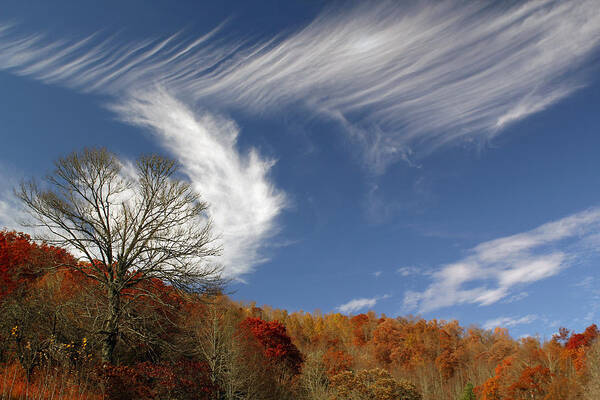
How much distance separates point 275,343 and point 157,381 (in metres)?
22.2

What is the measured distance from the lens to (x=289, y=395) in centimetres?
3288

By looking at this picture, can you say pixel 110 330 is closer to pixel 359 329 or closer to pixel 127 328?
pixel 127 328

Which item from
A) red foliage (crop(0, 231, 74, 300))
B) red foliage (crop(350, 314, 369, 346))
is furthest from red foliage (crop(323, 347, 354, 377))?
red foliage (crop(350, 314, 369, 346))

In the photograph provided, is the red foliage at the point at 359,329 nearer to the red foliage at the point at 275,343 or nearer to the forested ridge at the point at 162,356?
the forested ridge at the point at 162,356

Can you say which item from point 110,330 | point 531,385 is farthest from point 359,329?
point 110,330

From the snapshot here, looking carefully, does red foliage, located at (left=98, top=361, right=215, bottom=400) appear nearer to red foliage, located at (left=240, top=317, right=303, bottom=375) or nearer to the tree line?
the tree line

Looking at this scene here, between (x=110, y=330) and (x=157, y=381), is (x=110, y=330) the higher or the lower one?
the higher one

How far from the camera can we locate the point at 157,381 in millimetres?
19828

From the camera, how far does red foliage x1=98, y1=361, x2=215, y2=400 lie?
18.2 m

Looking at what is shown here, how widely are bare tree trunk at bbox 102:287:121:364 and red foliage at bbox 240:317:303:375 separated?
1822 cm

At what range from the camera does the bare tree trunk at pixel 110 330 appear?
21.1 metres

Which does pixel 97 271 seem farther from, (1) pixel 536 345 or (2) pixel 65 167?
(1) pixel 536 345

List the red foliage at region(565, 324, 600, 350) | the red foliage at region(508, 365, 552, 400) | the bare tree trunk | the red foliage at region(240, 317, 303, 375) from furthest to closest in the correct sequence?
the red foliage at region(565, 324, 600, 350)
the red foliage at region(508, 365, 552, 400)
the red foliage at region(240, 317, 303, 375)
the bare tree trunk

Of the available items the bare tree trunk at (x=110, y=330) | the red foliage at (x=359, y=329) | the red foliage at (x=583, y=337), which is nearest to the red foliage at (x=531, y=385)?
the red foliage at (x=583, y=337)
